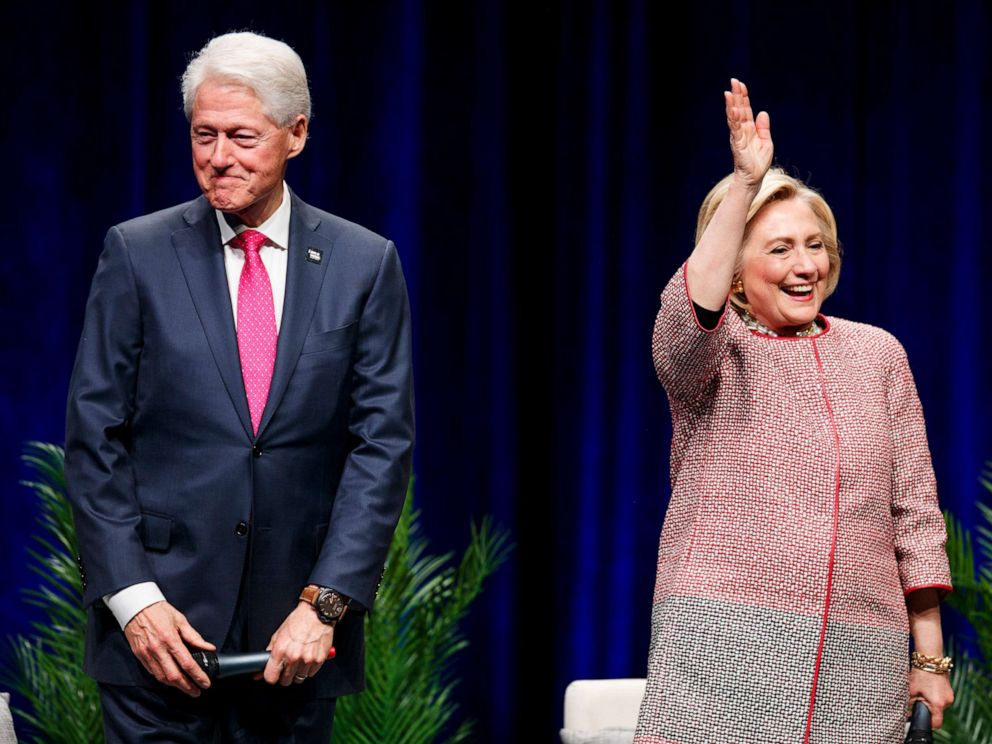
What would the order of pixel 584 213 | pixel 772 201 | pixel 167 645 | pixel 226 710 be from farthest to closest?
pixel 584 213 < pixel 772 201 < pixel 226 710 < pixel 167 645

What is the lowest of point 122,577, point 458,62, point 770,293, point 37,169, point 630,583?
point 630,583

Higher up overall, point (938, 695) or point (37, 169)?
point (37, 169)

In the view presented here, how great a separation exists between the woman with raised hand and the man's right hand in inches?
26.7

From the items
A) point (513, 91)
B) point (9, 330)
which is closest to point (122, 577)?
point (9, 330)

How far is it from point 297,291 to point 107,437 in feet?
1.15

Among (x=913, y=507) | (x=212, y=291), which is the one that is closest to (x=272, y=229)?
(x=212, y=291)

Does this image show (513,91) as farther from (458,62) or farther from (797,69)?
(797,69)

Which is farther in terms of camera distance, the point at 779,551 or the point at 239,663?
the point at 779,551

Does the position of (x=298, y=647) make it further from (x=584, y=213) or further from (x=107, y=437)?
(x=584, y=213)

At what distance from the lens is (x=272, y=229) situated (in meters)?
2.43

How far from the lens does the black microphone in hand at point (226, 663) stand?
225 centimetres

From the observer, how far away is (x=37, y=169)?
15.0 feet

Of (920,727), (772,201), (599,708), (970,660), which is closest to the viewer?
(920,727)

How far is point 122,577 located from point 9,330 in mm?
2462
